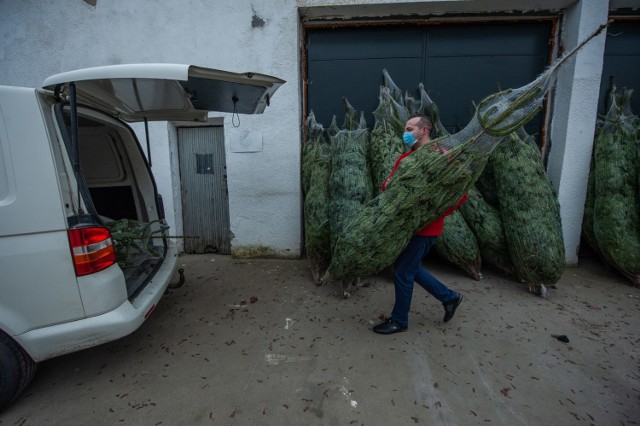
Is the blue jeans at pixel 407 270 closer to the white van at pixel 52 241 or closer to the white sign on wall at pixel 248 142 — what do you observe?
the white van at pixel 52 241

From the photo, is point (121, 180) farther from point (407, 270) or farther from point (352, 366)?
point (407, 270)

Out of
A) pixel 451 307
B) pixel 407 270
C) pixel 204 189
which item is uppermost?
pixel 204 189

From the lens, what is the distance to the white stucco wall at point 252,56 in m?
3.90

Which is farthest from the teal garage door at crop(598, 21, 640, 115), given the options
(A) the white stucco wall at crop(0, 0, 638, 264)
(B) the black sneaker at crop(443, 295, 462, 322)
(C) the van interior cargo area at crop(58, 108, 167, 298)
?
(C) the van interior cargo area at crop(58, 108, 167, 298)

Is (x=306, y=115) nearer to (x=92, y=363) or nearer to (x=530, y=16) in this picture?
(x=530, y=16)

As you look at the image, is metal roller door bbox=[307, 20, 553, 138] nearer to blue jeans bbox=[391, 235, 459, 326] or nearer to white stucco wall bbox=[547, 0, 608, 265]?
white stucco wall bbox=[547, 0, 608, 265]

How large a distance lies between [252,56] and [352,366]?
4.12 metres

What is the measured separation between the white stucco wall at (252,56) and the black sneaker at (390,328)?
6.95 feet

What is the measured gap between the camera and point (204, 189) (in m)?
4.68

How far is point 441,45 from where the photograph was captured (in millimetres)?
4230

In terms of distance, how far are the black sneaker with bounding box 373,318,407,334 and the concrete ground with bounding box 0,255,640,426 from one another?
0.05 meters

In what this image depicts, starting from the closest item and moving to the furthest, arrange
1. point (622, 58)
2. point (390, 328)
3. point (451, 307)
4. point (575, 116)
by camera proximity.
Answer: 1. point (390, 328)
2. point (451, 307)
3. point (575, 116)
4. point (622, 58)

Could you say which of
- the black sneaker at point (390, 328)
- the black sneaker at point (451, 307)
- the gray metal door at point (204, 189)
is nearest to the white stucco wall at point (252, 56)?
the gray metal door at point (204, 189)

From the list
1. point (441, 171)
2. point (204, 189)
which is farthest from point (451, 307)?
point (204, 189)
